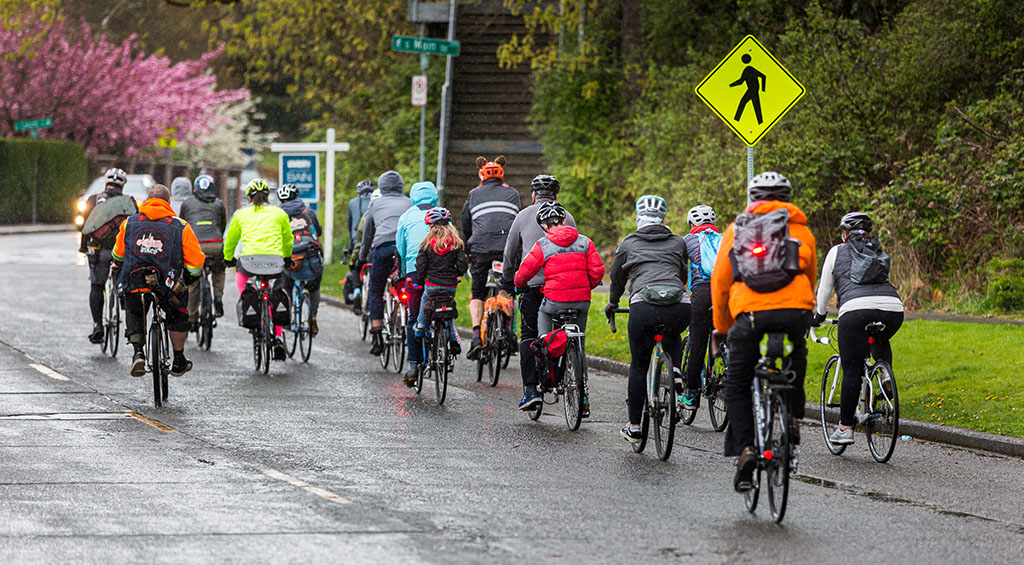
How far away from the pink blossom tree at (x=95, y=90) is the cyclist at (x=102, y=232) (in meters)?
31.1

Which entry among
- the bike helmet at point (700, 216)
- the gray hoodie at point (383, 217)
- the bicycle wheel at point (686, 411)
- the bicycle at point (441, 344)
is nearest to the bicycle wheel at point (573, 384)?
the bicycle wheel at point (686, 411)

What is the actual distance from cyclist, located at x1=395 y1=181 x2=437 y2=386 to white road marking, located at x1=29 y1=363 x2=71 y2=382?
305 centimetres

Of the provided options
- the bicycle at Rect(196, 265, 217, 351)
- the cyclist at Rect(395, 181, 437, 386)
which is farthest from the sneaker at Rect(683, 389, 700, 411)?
the bicycle at Rect(196, 265, 217, 351)

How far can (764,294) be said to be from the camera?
8.02m

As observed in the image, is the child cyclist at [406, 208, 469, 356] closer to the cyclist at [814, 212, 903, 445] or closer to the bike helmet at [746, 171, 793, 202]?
the cyclist at [814, 212, 903, 445]

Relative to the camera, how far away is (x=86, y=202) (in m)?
18.1

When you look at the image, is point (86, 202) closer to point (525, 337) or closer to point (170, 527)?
point (525, 337)

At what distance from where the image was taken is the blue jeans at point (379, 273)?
15.6m

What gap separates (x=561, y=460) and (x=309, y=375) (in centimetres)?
525

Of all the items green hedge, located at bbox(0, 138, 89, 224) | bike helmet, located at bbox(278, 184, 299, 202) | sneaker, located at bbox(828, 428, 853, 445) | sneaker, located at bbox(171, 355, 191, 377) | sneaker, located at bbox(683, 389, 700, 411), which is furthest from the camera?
green hedge, located at bbox(0, 138, 89, 224)

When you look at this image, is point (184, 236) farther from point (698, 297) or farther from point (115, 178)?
point (698, 297)

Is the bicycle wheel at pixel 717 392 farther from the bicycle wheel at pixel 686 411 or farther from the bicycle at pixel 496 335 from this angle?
the bicycle at pixel 496 335

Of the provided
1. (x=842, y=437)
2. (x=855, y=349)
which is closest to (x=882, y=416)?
(x=842, y=437)

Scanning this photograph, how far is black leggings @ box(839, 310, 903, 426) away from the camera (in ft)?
34.7
